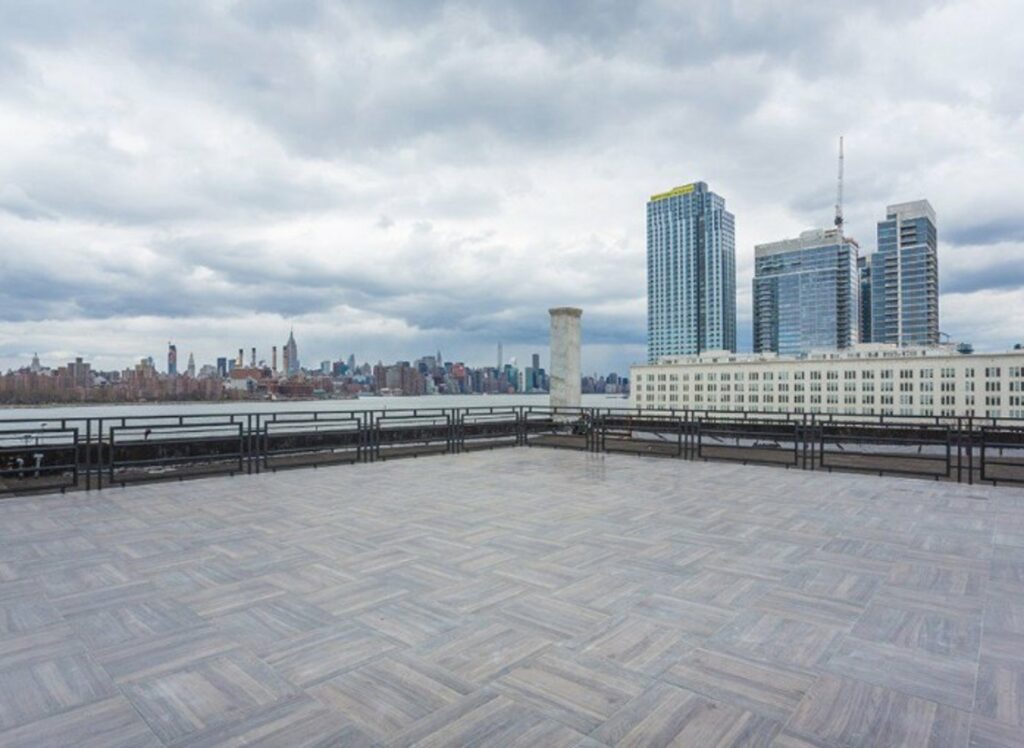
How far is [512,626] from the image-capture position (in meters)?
2.69

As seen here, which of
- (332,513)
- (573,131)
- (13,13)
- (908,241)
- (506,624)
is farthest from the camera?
(908,241)

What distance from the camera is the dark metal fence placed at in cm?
709

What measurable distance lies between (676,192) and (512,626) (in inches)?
7373

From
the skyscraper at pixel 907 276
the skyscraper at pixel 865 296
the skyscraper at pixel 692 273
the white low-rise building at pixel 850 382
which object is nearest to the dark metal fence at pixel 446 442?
the white low-rise building at pixel 850 382

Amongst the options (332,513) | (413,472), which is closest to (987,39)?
(413,472)

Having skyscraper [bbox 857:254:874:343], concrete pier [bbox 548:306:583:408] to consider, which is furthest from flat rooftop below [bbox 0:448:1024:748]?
skyscraper [bbox 857:254:874:343]

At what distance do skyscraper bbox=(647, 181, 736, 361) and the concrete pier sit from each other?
16122 centimetres

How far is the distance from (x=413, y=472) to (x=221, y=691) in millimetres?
6312

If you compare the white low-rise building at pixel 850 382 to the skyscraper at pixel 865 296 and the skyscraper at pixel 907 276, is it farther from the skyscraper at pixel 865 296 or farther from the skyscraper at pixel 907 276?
the skyscraper at pixel 865 296

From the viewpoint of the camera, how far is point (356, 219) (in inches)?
526

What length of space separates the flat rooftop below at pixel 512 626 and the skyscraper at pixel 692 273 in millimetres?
170146

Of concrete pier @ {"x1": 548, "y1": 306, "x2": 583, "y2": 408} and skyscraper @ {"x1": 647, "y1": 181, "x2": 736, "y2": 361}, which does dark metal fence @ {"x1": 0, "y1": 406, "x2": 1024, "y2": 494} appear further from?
skyscraper @ {"x1": 647, "y1": 181, "x2": 736, "y2": 361}

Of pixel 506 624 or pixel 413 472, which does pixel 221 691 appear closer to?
pixel 506 624

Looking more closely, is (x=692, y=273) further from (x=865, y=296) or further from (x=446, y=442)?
(x=446, y=442)
